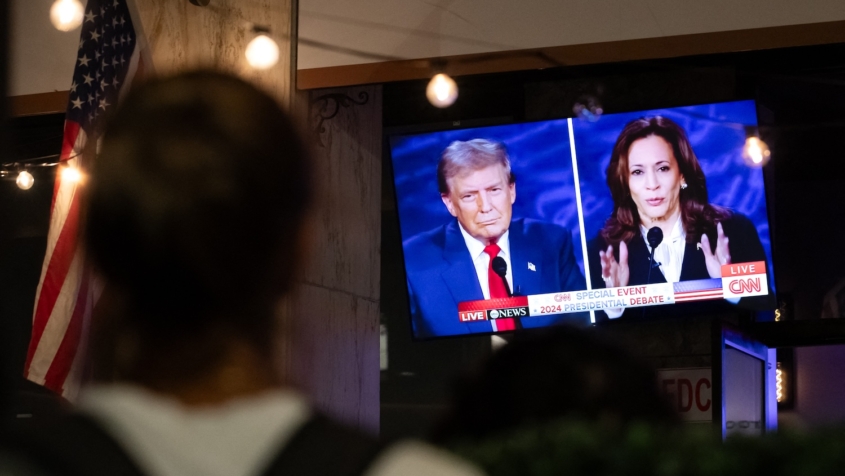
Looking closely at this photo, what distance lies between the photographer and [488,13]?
17.4ft

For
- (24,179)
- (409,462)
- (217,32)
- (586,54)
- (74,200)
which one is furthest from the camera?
(24,179)

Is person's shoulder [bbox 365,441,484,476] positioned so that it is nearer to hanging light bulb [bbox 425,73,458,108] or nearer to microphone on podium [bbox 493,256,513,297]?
hanging light bulb [bbox 425,73,458,108]

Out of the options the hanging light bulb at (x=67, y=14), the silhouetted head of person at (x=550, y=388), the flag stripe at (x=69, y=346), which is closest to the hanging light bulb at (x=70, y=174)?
the flag stripe at (x=69, y=346)

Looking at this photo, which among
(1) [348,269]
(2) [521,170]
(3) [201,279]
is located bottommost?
(3) [201,279]

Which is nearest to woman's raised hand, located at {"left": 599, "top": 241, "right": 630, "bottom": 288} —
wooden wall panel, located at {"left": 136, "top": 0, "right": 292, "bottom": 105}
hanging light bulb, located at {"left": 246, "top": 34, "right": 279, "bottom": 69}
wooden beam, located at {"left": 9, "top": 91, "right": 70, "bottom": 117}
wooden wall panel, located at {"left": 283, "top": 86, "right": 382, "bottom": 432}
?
wooden wall panel, located at {"left": 283, "top": 86, "right": 382, "bottom": 432}

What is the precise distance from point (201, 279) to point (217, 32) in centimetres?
515

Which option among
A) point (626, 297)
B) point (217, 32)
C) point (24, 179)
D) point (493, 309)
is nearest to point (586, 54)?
point (626, 297)

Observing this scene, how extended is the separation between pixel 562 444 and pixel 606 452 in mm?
41

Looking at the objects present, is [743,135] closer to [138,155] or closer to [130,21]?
[130,21]

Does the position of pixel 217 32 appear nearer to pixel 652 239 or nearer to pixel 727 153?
pixel 652 239

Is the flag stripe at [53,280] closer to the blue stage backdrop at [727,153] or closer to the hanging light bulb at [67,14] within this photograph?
the hanging light bulb at [67,14]

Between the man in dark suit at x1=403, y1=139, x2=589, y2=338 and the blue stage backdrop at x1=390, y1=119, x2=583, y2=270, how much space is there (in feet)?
0.15

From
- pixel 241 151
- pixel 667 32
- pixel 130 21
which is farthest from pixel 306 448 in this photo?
pixel 130 21

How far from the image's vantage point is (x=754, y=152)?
591cm
